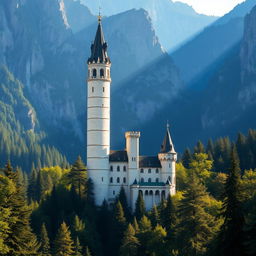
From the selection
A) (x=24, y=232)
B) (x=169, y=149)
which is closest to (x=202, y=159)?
(x=169, y=149)

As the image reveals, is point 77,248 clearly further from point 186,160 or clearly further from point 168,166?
point 186,160

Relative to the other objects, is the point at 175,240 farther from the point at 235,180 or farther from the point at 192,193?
the point at 235,180

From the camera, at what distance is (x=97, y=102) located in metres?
119

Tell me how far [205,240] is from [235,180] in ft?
62.9

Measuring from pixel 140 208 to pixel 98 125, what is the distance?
16222mm

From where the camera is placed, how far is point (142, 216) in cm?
10694

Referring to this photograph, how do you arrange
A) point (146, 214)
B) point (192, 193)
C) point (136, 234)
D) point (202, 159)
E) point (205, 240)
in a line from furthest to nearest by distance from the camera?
point (202, 159)
point (146, 214)
point (136, 234)
point (192, 193)
point (205, 240)

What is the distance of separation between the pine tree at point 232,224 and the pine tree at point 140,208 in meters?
49.0

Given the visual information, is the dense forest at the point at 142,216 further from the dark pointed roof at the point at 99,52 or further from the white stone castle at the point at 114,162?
the dark pointed roof at the point at 99,52

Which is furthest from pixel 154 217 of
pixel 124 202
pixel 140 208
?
pixel 124 202

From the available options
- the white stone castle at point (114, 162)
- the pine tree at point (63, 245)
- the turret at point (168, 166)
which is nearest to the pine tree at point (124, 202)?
the white stone castle at point (114, 162)

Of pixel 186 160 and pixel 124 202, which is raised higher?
pixel 186 160

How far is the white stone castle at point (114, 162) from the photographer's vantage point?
116 meters

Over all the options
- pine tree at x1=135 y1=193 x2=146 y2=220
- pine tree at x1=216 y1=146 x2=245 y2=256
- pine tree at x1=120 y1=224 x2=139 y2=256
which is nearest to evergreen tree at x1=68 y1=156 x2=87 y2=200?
pine tree at x1=135 y1=193 x2=146 y2=220
